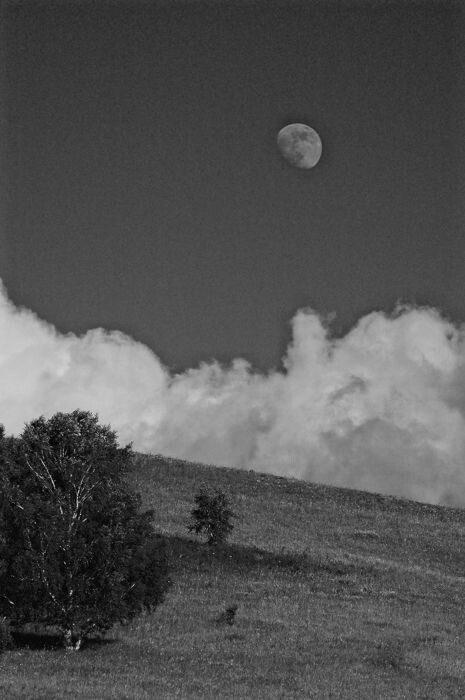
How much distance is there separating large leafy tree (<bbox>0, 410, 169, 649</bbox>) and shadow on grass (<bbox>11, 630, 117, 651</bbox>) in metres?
0.95

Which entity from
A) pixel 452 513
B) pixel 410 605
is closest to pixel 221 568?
pixel 410 605

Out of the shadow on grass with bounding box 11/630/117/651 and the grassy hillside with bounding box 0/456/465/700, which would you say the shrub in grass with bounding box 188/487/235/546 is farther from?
the shadow on grass with bounding box 11/630/117/651

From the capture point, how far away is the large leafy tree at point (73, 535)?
3866 centimetres

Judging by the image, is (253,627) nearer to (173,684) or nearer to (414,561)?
(173,684)

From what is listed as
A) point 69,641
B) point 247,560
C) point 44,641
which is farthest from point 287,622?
point 247,560

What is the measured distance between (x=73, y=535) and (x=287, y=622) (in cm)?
1377

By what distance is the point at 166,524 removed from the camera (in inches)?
2874

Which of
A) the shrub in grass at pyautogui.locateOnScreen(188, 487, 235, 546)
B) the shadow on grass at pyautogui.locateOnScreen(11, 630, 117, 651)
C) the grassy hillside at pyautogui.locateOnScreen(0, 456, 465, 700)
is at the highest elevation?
the shrub in grass at pyautogui.locateOnScreen(188, 487, 235, 546)

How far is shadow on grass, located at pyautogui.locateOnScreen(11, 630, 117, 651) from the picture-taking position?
1599 inches

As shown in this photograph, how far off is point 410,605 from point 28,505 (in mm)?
27559

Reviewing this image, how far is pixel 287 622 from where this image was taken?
45.9 meters

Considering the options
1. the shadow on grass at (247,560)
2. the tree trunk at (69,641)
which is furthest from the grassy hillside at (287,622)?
the tree trunk at (69,641)

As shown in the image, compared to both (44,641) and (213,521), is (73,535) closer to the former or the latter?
(44,641)

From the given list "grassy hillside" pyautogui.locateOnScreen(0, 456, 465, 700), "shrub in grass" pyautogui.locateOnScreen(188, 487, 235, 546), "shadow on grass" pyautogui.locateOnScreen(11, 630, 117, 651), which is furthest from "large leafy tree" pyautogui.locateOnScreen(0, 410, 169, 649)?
"shrub in grass" pyautogui.locateOnScreen(188, 487, 235, 546)
